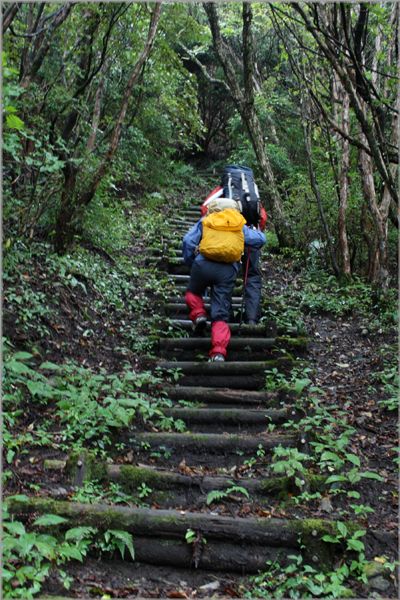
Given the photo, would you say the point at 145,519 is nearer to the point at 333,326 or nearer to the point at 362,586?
the point at 362,586

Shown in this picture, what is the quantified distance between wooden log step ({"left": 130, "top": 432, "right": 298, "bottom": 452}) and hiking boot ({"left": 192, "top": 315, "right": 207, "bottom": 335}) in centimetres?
216

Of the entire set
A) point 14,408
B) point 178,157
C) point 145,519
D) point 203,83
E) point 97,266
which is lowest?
point 145,519

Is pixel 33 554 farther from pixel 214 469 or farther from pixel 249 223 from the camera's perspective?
pixel 249 223

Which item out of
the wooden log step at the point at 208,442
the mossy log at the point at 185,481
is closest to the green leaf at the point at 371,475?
the mossy log at the point at 185,481

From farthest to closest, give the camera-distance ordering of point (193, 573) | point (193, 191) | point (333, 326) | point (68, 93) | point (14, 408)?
point (193, 191) → point (333, 326) → point (68, 93) → point (14, 408) → point (193, 573)

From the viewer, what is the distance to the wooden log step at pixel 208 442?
4.96m

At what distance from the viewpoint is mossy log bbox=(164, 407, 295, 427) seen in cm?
547

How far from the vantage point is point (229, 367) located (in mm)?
6457

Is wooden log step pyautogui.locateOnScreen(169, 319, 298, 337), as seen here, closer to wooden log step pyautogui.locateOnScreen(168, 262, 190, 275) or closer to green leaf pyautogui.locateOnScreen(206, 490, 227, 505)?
wooden log step pyautogui.locateOnScreen(168, 262, 190, 275)

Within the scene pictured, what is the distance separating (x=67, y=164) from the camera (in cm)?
754

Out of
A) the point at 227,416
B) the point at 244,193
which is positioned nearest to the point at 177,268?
the point at 244,193

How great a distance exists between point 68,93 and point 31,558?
6.13m

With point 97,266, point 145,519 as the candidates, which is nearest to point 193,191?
point 97,266

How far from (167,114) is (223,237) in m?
10.2
